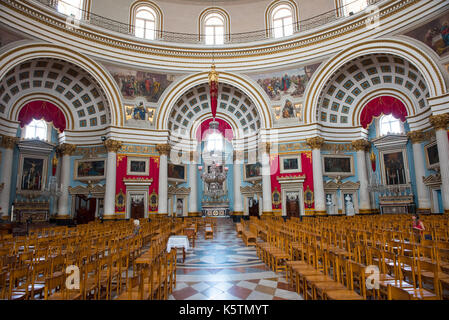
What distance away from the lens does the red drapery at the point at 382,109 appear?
64.7ft

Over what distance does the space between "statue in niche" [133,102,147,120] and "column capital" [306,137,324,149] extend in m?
13.1

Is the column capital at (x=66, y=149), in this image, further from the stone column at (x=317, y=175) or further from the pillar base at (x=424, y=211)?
the pillar base at (x=424, y=211)

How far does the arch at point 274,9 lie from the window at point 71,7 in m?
14.5

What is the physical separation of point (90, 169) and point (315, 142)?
57.8ft

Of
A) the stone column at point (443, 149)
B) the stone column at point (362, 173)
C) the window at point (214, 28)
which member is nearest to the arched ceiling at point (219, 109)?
the window at point (214, 28)

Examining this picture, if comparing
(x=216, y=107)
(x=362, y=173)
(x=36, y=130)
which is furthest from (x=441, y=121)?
(x=36, y=130)

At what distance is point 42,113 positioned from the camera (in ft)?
66.3

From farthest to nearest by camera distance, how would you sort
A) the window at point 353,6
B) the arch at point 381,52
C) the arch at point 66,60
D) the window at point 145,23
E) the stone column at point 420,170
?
the window at point 145,23 < the window at point 353,6 < the stone column at point 420,170 < the arch at point 381,52 < the arch at point 66,60

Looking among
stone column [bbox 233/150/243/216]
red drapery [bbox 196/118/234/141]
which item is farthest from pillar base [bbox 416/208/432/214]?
red drapery [bbox 196/118/234/141]

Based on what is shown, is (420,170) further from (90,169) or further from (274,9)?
(90,169)

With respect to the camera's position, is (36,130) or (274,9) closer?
(36,130)

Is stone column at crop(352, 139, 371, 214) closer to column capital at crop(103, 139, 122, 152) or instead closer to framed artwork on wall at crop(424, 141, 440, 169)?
framed artwork on wall at crop(424, 141, 440, 169)

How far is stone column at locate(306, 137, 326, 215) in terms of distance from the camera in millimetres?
20391
